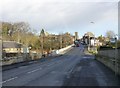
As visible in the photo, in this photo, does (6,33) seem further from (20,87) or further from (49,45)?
(20,87)

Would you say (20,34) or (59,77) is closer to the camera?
(59,77)

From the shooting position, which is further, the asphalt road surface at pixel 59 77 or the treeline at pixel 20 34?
the treeline at pixel 20 34

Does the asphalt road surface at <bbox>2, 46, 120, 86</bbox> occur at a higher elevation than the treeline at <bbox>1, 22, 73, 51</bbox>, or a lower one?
lower

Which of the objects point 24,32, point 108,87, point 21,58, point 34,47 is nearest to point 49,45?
point 34,47

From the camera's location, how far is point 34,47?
16238 centimetres

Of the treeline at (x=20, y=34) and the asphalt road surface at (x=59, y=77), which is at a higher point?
the treeline at (x=20, y=34)

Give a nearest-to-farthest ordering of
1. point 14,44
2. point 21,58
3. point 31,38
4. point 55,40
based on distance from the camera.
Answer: point 21,58 < point 14,44 < point 31,38 < point 55,40

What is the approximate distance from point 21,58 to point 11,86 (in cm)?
4134

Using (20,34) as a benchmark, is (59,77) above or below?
below

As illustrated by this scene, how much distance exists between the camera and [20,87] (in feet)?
53.5

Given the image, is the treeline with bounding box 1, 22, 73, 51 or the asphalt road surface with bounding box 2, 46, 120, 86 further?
the treeline with bounding box 1, 22, 73, 51

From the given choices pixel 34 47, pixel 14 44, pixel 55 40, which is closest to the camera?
pixel 14 44

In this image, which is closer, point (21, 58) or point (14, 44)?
point (21, 58)

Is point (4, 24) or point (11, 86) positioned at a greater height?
point (4, 24)
